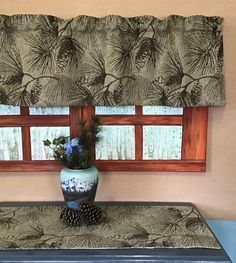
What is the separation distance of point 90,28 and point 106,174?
0.72m

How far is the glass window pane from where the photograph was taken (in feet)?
5.79

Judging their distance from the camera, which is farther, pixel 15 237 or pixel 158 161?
pixel 158 161

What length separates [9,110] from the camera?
1.77 metres

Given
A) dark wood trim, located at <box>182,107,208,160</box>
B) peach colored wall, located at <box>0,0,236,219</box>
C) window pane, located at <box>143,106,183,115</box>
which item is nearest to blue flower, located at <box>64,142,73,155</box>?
peach colored wall, located at <box>0,0,236,219</box>

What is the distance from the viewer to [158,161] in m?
1.81

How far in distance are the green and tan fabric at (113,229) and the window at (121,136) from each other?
0.21m

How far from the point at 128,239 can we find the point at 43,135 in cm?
69

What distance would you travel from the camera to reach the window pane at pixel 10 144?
1791 millimetres

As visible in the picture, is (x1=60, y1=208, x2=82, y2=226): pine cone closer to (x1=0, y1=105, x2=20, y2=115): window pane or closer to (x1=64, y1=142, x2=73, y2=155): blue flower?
(x1=64, y1=142, x2=73, y2=155): blue flower

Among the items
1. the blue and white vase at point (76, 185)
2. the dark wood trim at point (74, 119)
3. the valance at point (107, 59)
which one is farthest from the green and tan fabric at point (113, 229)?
the valance at point (107, 59)

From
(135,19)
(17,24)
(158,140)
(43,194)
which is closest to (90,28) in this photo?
(135,19)

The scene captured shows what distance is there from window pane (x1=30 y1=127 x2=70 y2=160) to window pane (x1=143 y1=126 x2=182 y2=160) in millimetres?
397

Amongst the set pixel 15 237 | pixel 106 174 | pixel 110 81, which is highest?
pixel 110 81

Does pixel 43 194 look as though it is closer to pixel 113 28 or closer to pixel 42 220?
pixel 42 220
